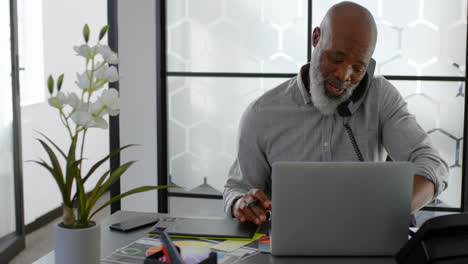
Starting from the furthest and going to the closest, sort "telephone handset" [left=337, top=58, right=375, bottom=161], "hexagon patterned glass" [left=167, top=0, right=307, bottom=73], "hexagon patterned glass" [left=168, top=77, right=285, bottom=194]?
"hexagon patterned glass" [left=168, top=77, right=285, bottom=194], "hexagon patterned glass" [left=167, top=0, right=307, bottom=73], "telephone handset" [left=337, top=58, right=375, bottom=161]

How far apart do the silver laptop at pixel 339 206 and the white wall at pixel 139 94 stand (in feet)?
6.69

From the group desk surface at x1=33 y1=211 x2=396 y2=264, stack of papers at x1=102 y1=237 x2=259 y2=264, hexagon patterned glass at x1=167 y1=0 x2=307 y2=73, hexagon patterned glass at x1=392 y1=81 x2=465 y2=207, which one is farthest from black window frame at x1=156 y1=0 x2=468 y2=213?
stack of papers at x1=102 y1=237 x2=259 y2=264

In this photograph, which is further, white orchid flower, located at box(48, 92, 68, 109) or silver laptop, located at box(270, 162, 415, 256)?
silver laptop, located at box(270, 162, 415, 256)

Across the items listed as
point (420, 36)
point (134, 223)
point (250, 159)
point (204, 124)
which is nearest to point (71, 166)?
point (134, 223)

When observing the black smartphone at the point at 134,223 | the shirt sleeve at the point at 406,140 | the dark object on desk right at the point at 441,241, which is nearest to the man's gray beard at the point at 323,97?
the shirt sleeve at the point at 406,140

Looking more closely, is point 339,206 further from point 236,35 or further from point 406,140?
point 236,35

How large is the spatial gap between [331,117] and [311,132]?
0.10 meters

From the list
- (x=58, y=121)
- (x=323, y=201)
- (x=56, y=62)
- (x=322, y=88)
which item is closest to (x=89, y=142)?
(x=58, y=121)

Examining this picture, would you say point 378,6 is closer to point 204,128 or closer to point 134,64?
point 204,128

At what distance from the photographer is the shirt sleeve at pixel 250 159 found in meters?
2.06

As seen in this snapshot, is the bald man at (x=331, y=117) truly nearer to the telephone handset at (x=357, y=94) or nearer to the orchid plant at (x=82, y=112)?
the telephone handset at (x=357, y=94)

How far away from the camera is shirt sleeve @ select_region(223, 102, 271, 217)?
2.06 meters

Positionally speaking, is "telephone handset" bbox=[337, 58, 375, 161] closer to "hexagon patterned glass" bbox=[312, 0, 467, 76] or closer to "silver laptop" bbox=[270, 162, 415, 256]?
"silver laptop" bbox=[270, 162, 415, 256]

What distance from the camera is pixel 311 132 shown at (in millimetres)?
2064
